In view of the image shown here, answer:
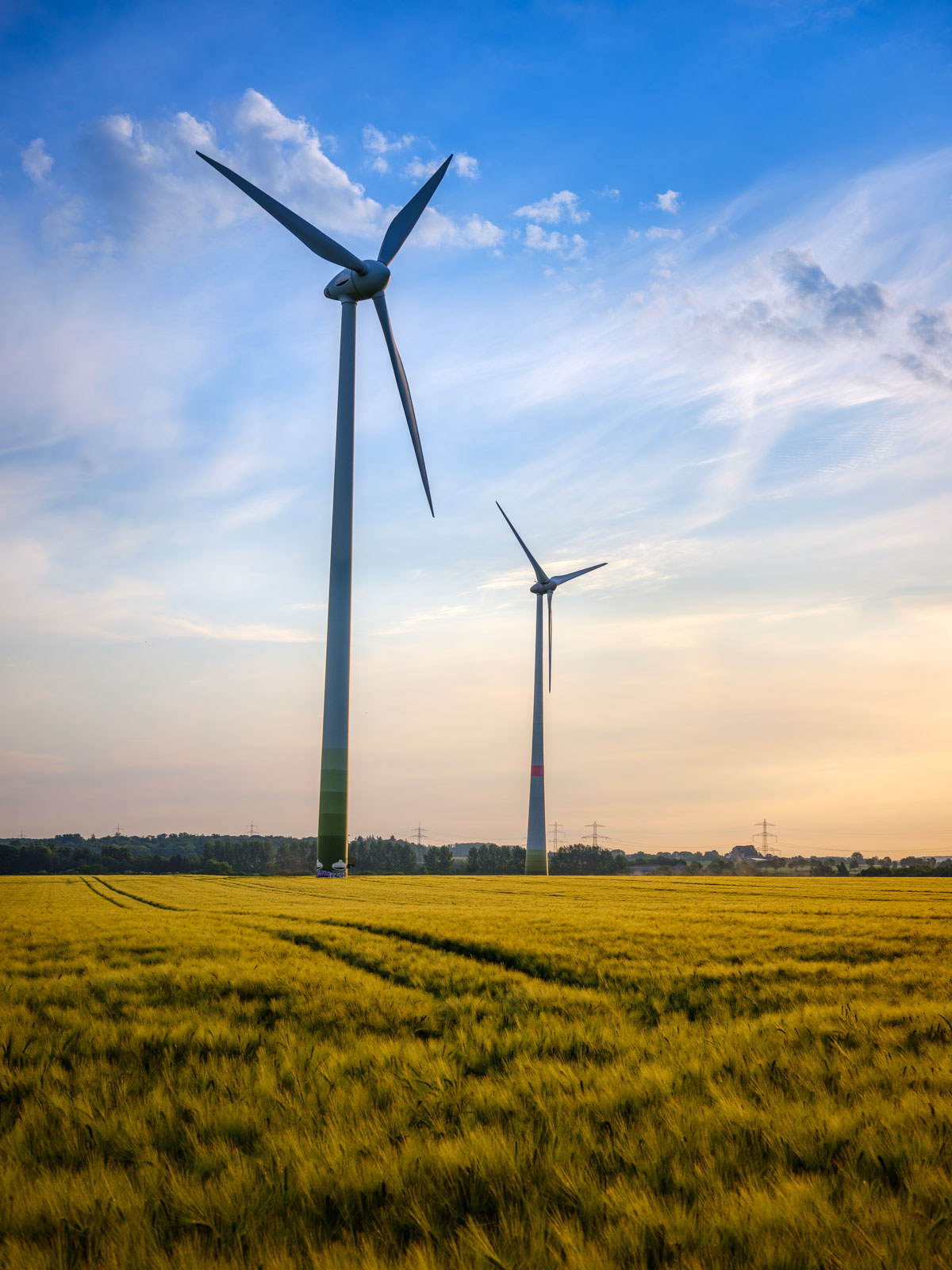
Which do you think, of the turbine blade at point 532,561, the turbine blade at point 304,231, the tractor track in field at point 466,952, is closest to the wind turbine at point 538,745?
the turbine blade at point 532,561

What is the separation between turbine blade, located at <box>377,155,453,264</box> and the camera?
51225 mm

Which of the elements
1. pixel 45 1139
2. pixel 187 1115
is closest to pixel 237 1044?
pixel 187 1115

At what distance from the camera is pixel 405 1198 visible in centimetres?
397

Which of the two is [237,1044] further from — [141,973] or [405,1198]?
[141,973]

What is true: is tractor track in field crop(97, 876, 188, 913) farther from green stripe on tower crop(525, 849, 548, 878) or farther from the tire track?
green stripe on tower crop(525, 849, 548, 878)

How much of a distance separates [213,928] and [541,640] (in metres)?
81.9

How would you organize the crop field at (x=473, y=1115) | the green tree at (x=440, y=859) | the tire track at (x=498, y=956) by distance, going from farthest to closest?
1. the green tree at (x=440, y=859)
2. the tire track at (x=498, y=956)
3. the crop field at (x=473, y=1115)

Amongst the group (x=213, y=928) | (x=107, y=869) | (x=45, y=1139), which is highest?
(x=45, y=1139)

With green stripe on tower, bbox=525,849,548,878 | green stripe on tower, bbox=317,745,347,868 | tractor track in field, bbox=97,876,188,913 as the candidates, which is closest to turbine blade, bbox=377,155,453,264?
green stripe on tower, bbox=317,745,347,868

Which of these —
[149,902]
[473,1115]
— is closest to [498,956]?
[473,1115]

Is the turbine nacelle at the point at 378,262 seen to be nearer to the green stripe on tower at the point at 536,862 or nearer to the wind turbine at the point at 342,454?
the wind turbine at the point at 342,454

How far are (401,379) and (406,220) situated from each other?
37.4 feet

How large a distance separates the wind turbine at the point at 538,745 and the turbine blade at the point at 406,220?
46.8 meters

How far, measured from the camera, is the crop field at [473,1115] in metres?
3.47
